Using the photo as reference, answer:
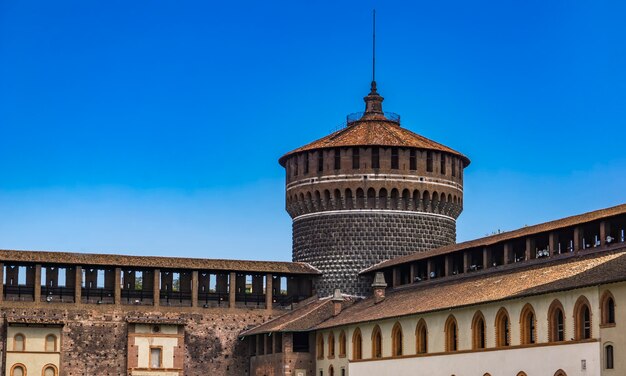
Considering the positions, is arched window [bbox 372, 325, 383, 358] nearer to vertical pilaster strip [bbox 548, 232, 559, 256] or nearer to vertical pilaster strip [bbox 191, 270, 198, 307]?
vertical pilaster strip [bbox 548, 232, 559, 256]

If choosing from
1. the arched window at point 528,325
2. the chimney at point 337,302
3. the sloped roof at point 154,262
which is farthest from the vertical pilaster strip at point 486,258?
the sloped roof at point 154,262

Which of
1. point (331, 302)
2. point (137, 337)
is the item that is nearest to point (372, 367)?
point (331, 302)

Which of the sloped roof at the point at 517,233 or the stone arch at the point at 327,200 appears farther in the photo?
the stone arch at the point at 327,200

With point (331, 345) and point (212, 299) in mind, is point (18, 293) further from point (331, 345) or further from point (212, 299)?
point (331, 345)

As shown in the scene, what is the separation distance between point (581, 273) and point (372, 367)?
1961 centimetres

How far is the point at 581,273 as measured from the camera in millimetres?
59469

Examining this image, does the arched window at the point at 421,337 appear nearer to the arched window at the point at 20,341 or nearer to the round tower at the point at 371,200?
the round tower at the point at 371,200

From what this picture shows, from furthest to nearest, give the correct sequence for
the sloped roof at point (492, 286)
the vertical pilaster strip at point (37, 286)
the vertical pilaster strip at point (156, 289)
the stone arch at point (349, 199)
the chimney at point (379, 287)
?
the stone arch at point (349, 199) → the vertical pilaster strip at point (156, 289) → the vertical pilaster strip at point (37, 286) → the chimney at point (379, 287) → the sloped roof at point (492, 286)

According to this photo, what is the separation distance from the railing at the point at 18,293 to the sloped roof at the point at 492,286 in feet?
56.8

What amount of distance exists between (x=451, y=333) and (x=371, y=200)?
20.4 meters

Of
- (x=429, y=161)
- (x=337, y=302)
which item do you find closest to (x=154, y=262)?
(x=337, y=302)

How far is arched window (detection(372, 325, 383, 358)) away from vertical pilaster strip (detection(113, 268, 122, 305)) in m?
17.5

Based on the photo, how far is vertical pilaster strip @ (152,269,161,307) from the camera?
86312 mm

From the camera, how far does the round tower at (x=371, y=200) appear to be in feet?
287
